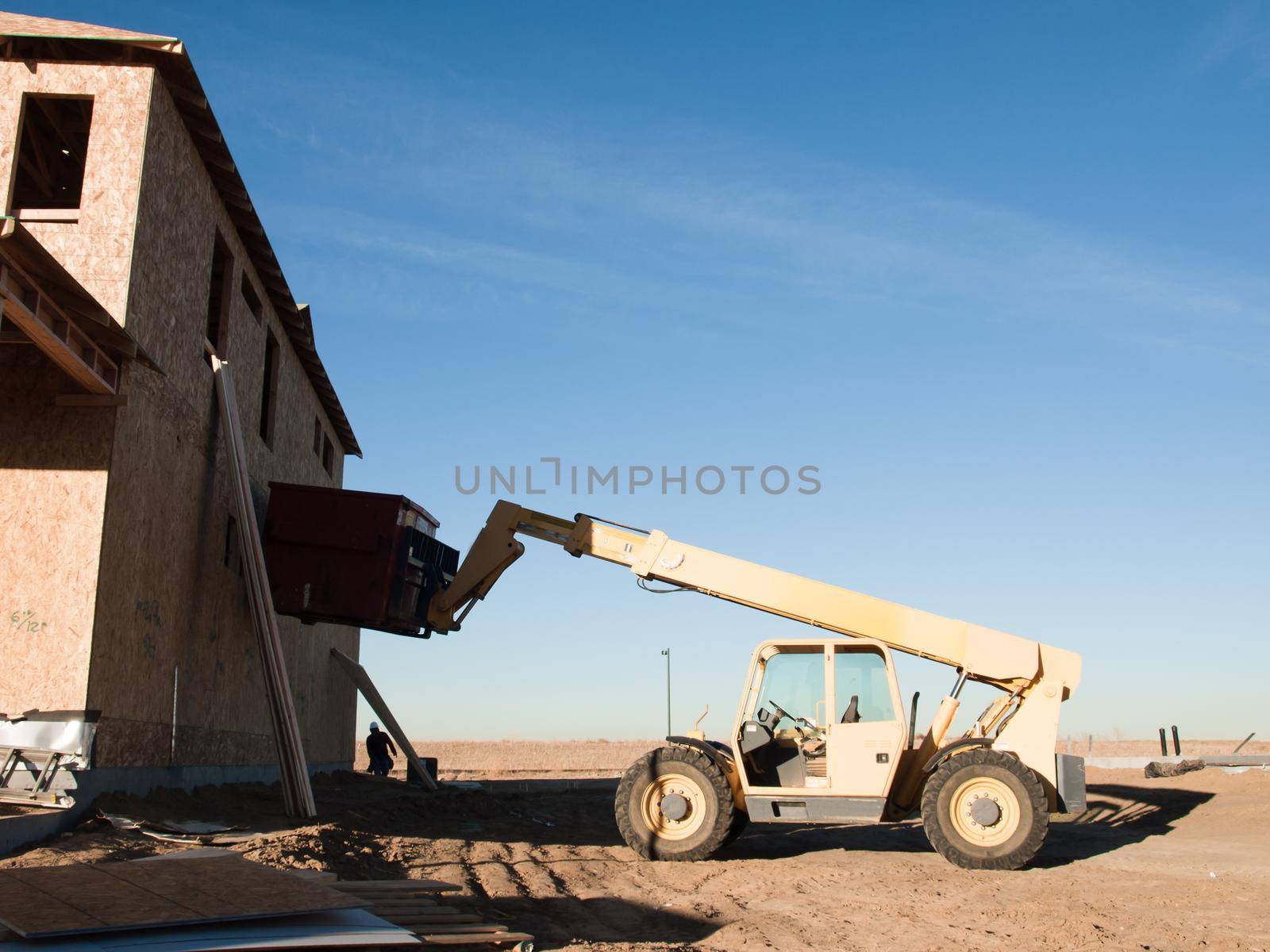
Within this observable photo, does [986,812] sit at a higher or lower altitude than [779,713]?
lower

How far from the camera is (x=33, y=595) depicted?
10.5 metres

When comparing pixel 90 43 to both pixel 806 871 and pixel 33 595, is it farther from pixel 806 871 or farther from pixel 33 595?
pixel 806 871

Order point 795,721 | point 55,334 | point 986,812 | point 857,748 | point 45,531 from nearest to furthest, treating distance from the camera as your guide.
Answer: point 55,334 → point 45,531 → point 986,812 → point 857,748 → point 795,721

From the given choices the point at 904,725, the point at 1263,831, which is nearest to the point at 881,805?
the point at 904,725

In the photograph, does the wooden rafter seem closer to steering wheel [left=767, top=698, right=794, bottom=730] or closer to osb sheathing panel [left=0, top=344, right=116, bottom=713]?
osb sheathing panel [left=0, top=344, right=116, bottom=713]

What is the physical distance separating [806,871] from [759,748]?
148 cm

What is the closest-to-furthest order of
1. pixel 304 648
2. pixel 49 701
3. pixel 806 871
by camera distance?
pixel 49 701 < pixel 806 871 < pixel 304 648

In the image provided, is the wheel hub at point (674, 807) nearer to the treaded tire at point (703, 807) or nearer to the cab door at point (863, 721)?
the treaded tire at point (703, 807)

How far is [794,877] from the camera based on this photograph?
10898 mm

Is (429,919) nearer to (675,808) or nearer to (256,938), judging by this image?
(256,938)

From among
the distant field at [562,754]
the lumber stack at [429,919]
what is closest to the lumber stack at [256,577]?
the lumber stack at [429,919]

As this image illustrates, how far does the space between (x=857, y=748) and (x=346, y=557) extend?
7.57 m

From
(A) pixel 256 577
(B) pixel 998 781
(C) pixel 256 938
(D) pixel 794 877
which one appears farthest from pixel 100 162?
(B) pixel 998 781

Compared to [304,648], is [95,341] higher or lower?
higher
